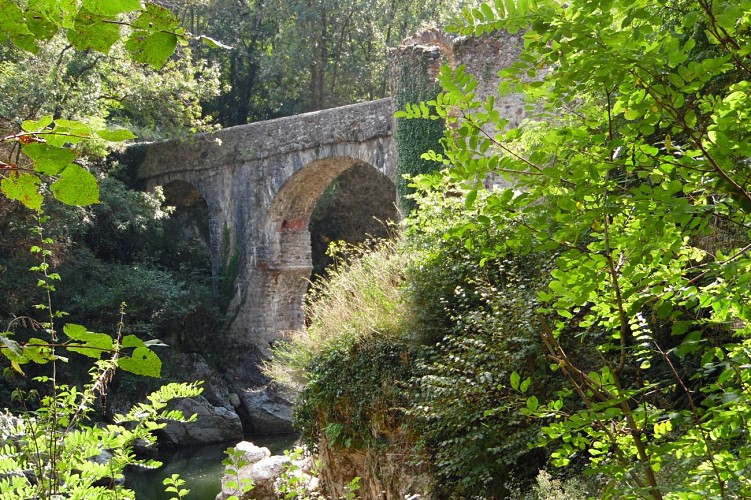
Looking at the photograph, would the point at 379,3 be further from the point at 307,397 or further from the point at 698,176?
the point at 698,176

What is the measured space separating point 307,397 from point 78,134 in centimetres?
719

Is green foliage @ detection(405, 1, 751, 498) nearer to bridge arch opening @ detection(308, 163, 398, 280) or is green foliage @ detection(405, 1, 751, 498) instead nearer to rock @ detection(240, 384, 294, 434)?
rock @ detection(240, 384, 294, 434)

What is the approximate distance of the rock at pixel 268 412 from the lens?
16.6m

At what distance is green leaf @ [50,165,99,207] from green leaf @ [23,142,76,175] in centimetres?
1

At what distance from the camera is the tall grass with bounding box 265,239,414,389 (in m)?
7.23

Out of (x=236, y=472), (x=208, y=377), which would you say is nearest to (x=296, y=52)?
(x=208, y=377)

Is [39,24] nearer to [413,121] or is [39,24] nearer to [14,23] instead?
[14,23]

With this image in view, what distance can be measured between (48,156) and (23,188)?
13cm

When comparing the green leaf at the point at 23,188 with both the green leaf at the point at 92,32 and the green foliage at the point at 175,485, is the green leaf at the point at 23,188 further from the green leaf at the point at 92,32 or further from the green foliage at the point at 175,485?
the green foliage at the point at 175,485

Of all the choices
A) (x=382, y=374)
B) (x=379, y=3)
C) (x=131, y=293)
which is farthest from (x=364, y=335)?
(x=379, y=3)

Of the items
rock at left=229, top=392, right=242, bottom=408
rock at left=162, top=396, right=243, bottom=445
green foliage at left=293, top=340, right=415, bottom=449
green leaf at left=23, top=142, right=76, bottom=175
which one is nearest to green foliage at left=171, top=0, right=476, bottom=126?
rock at left=229, top=392, right=242, bottom=408

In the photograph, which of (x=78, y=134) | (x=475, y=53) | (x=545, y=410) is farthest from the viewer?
(x=475, y=53)

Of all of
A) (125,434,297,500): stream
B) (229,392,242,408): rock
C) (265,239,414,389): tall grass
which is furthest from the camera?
(229,392,242,408): rock

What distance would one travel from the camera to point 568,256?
2.02 m
